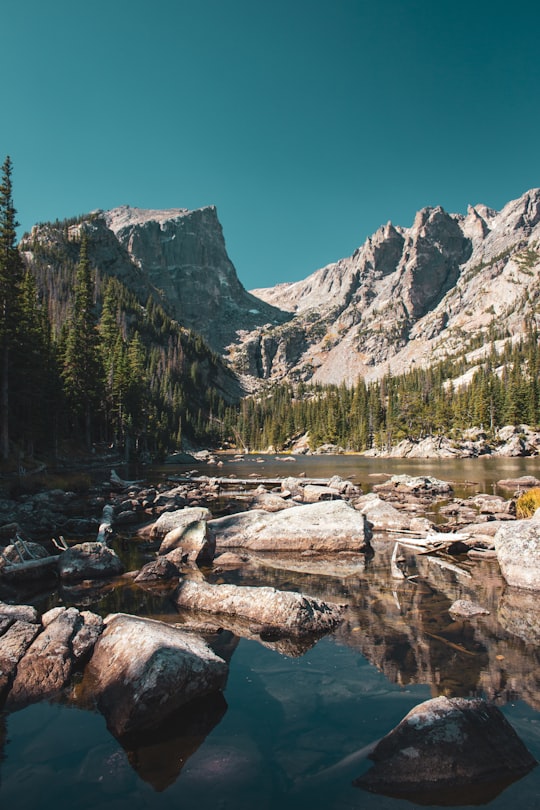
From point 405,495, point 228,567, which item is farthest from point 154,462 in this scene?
point 228,567

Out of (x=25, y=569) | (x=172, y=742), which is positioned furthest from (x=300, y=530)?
(x=172, y=742)

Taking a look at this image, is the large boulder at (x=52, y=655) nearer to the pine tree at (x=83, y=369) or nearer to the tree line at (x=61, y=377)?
the tree line at (x=61, y=377)

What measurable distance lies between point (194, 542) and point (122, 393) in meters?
57.5

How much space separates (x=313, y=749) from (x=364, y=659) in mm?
2719

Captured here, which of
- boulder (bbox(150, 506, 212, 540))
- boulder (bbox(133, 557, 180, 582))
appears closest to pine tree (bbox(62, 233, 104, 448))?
boulder (bbox(150, 506, 212, 540))

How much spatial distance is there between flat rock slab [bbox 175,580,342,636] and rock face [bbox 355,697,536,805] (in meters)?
4.09

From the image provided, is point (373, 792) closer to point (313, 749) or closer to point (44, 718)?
point (313, 749)

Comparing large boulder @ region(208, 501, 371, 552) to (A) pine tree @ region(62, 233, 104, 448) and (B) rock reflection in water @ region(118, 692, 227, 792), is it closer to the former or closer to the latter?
(B) rock reflection in water @ region(118, 692, 227, 792)

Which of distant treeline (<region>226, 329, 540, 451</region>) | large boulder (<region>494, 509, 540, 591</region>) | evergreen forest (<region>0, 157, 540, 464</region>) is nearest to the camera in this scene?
large boulder (<region>494, 509, 540, 591</region>)

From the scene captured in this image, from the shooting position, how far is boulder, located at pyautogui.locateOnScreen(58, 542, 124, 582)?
1327cm

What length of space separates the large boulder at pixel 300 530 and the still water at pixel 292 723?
6248 millimetres

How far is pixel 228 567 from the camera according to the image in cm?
1500

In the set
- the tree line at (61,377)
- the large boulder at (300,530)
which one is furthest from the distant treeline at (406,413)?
the large boulder at (300,530)

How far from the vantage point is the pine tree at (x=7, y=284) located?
33031 millimetres
